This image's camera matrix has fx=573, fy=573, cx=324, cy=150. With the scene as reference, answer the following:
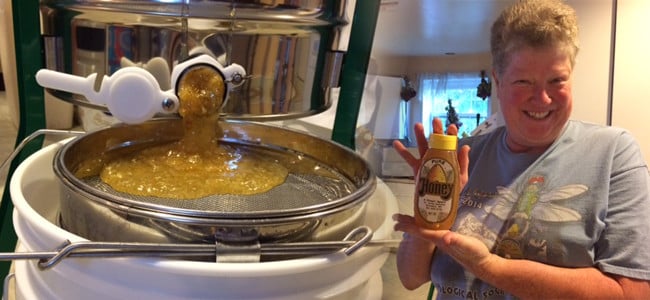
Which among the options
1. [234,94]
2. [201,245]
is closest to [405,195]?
→ [201,245]

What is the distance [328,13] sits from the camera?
0.83 metres

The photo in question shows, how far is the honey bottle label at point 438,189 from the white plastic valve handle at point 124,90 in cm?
32

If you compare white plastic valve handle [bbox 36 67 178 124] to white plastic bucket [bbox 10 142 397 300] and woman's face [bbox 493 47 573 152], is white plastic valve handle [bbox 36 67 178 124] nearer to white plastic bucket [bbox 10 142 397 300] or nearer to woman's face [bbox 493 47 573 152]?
white plastic bucket [bbox 10 142 397 300]

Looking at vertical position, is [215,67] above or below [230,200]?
above

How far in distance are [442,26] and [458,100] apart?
7cm

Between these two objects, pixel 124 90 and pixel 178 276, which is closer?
pixel 178 276

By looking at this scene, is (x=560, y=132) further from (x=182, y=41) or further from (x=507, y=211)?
(x=182, y=41)

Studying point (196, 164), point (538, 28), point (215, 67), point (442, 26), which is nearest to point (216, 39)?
point (215, 67)

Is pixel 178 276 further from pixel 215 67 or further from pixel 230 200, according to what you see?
pixel 215 67

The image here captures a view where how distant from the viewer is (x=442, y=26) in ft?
1.72

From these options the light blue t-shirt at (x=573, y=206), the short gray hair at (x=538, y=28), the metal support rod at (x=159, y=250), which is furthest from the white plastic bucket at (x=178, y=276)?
the short gray hair at (x=538, y=28)

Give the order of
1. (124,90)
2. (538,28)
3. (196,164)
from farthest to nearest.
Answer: (196,164)
(124,90)
(538,28)

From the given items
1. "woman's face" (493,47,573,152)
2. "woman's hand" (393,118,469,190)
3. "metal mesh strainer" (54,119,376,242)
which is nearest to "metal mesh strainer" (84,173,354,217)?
"metal mesh strainer" (54,119,376,242)

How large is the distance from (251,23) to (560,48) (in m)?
0.43
